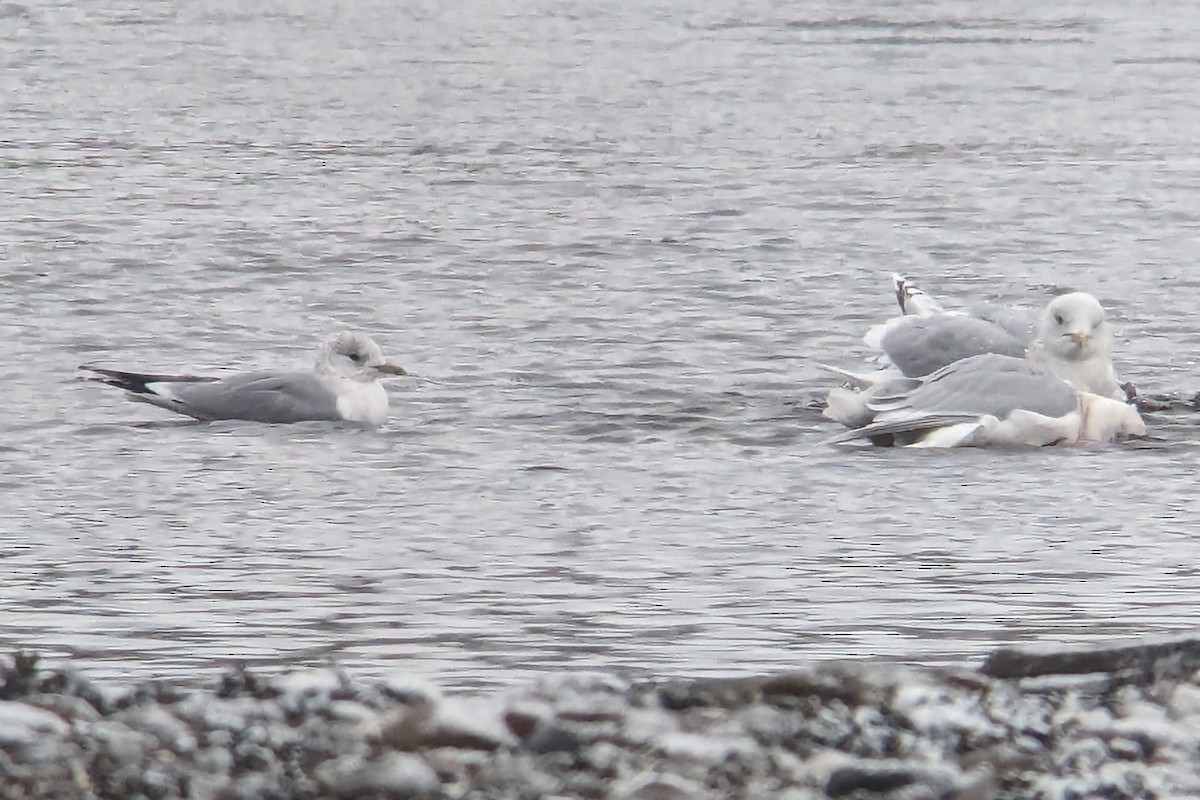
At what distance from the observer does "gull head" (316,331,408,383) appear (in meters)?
10.9

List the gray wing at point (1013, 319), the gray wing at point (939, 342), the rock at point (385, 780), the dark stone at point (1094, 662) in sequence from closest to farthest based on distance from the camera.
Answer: the rock at point (385, 780) → the dark stone at point (1094, 662) → the gray wing at point (939, 342) → the gray wing at point (1013, 319)

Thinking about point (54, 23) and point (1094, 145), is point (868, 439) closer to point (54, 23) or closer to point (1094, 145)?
point (1094, 145)

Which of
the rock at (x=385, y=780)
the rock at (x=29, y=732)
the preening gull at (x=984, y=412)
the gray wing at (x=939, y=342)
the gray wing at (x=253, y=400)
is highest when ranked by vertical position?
the rock at (x=29, y=732)

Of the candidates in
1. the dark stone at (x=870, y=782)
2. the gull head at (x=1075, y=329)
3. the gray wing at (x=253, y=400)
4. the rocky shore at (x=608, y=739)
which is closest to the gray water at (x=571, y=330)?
the gray wing at (x=253, y=400)

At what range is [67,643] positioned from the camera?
703 centimetres

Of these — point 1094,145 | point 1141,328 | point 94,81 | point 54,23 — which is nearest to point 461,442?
point 1141,328

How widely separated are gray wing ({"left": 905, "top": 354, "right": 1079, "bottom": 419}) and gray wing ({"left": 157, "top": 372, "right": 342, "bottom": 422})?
2.43 m

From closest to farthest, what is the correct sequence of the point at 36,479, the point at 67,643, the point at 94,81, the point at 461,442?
the point at 67,643 < the point at 36,479 < the point at 461,442 < the point at 94,81

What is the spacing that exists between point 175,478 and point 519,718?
4.33 meters

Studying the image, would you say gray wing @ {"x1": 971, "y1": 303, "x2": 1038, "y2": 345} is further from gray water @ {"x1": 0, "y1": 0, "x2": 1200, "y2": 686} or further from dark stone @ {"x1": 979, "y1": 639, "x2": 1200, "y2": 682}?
dark stone @ {"x1": 979, "y1": 639, "x2": 1200, "y2": 682}

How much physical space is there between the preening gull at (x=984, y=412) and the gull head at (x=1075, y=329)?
13.7 inches

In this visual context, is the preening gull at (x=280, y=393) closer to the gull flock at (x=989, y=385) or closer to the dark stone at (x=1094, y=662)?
the gull flock at (x=989, y=385)

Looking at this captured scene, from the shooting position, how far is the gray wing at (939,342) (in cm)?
1116

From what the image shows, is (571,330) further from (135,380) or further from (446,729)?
(446,729)
